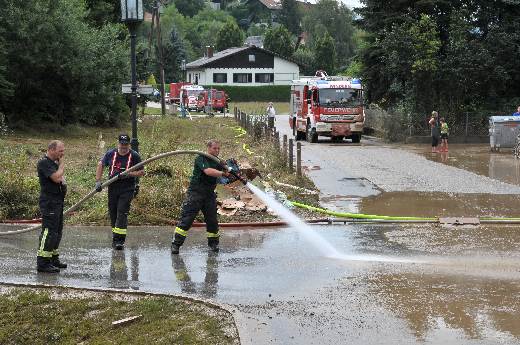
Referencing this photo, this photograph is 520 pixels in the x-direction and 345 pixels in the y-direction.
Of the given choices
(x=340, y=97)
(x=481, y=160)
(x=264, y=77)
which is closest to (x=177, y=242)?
(x=481, y=160)

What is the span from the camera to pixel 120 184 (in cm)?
1072

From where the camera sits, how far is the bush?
289 ft

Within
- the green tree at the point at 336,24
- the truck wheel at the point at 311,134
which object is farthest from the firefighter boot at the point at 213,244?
the green tree at the point at 336,24

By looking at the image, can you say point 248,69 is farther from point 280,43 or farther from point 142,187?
point 142,187

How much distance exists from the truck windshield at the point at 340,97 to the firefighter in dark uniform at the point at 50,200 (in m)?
22.8

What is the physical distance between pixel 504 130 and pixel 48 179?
21.7 metres

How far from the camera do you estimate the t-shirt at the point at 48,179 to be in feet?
30.3

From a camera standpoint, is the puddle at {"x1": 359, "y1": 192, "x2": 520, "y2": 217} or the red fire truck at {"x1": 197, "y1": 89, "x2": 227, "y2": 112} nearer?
the puddle at {"x1": 359, "y1": 192, "x2": 520, "y2": 217}

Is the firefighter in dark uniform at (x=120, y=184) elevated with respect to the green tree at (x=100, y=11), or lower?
lower

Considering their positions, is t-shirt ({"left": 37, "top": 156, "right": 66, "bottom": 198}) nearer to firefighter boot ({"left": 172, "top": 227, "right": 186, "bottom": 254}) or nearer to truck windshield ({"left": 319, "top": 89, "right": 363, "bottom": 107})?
firefighter boot ({"left": 172, "top": 227, "right": 186, "bottom": 254})

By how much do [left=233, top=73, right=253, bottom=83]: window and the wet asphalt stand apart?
79.5 meters

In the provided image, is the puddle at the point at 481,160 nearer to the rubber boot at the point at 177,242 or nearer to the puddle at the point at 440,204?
the puddle at the point at 440,204

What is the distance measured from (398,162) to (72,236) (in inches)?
553

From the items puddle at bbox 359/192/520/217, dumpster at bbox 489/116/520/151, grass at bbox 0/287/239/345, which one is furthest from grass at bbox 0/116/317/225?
dumpster at bbox 489/116/520/151
